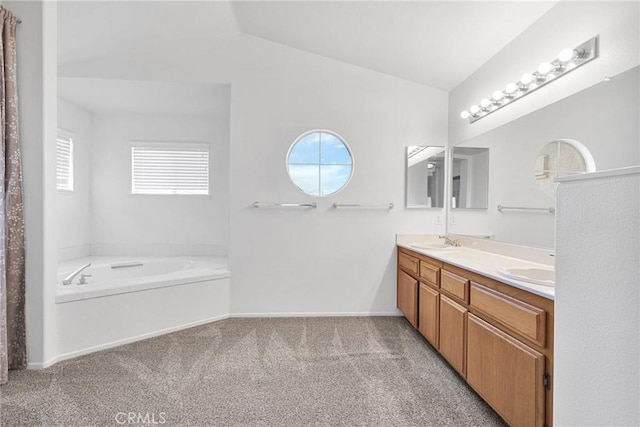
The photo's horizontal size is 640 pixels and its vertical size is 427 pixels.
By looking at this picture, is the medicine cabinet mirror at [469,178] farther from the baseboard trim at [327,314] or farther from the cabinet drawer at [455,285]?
the baseboard trim at [327,314]

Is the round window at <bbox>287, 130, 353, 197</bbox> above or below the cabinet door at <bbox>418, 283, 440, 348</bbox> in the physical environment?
above

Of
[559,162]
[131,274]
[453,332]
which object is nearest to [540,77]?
[559,162]

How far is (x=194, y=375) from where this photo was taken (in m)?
2.10

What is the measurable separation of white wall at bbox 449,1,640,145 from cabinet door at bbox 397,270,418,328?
1.40 m

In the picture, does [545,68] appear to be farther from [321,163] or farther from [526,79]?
[321,163]

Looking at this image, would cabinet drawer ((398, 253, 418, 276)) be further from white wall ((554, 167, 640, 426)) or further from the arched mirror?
white wall ((554, 167, 640, 426))

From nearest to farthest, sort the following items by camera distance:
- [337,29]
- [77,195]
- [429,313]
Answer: [429,313]
[337,29]
[77,195]

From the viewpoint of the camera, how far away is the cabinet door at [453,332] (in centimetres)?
196

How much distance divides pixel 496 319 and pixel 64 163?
4350 millimetres

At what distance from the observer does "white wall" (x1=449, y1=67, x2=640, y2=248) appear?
1.58 m

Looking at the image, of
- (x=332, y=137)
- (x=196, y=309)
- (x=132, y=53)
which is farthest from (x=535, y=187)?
(x=132, y=53)

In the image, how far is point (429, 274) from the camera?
252 centimetres

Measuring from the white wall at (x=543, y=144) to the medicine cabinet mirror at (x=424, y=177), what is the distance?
365 mm

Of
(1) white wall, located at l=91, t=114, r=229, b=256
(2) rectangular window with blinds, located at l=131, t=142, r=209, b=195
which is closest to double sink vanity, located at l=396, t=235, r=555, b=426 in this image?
(1) white wall, located at l=91, t=114, r=229, b=256
